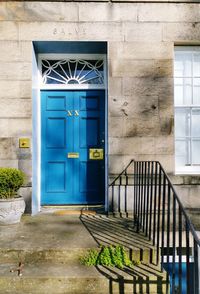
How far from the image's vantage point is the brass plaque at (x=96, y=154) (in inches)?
244

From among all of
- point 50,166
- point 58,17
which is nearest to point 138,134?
point 50,166

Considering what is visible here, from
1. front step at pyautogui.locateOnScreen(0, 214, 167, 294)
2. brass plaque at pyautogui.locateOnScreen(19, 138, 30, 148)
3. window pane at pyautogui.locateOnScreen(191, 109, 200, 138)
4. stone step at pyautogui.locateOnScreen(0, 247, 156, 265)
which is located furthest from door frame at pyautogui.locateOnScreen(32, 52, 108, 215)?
stone step at pyautogui.locateOnScreen(0, 247, 156, 265)

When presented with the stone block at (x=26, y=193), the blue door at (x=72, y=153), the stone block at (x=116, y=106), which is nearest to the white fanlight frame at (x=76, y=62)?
the blue door at (x=72, y=153)

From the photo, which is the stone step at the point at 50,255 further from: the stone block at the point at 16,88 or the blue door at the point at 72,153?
the stone block at the point at 16,88

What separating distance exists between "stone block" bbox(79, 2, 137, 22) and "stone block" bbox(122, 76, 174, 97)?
108cm

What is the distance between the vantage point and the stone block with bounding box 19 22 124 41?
576 centimetres

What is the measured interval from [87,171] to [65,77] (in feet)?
6.02

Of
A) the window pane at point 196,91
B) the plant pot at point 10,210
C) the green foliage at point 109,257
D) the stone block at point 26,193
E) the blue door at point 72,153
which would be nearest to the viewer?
the green foliage at point 109,257

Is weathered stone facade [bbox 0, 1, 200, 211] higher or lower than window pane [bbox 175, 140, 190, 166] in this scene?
higher

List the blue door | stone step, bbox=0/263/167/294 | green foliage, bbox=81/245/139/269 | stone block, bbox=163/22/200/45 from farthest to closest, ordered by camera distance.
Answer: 1. the blue door
2. stone block, bbox=163/22/200/45
3. green foliage, bbox=81/245/139/269
4. stone step, bbox=0/263/167/294

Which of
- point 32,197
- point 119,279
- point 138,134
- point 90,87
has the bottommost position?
point 119,279

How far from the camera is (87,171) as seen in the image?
20.4 ft

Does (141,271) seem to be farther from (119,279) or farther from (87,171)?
(87,171)

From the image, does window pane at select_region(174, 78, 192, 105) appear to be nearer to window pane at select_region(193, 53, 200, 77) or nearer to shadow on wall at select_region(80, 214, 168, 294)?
window pane at select_region(193, 53, 200, 77)
